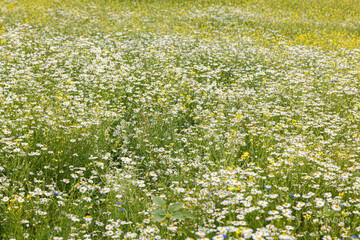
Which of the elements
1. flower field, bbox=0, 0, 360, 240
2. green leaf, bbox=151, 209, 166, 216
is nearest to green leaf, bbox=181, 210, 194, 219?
flower field, bbox=0, 0, 360, 240

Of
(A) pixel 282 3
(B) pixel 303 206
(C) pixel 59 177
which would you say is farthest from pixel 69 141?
(A) pixel 282 3

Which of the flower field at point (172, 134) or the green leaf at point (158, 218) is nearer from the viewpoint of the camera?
the green leaf at point (158, 218)

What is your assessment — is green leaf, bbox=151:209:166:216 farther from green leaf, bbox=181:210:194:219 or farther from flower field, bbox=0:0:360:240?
green leaf, bbox=181:210:194:219

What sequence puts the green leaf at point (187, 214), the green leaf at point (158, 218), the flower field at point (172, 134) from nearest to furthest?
the green leaf at point (158, 218) → the green leaf at point (187, 214) → the flower field at point (172, 134)

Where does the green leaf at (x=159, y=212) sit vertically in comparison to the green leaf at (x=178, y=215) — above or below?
below

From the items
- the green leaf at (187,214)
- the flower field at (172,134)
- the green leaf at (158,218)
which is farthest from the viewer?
the flower field at (172,134)

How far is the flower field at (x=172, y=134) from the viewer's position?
3068mm

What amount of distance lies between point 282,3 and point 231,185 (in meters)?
21.3

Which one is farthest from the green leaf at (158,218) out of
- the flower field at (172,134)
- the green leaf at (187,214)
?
the green leaf at (187,214)

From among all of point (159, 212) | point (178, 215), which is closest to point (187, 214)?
point (178, 215)

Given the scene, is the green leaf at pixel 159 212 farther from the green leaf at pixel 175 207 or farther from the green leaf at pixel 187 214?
the green leaf at pixel 187 214

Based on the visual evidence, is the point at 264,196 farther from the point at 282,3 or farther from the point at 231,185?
the point at 282,3

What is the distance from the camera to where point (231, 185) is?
10.6 feet

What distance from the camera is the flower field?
10.1ft
